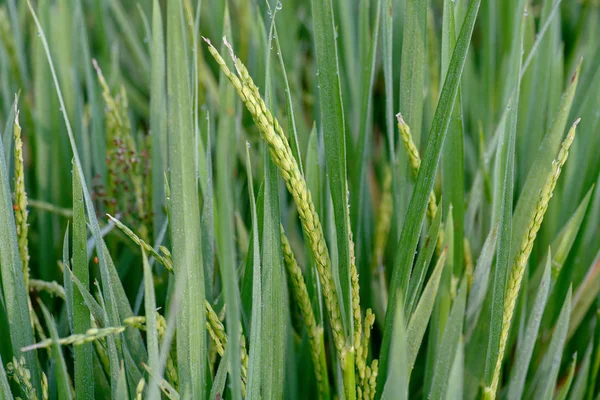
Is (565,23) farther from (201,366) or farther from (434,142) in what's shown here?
(201,366)

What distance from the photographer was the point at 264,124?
493 mm

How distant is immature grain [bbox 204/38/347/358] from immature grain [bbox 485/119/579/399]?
0.50ft

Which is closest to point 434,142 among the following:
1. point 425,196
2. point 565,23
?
point 425,196

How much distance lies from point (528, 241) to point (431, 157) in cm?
11

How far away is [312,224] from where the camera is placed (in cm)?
55

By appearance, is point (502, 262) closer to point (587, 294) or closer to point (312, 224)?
point (312, 224)

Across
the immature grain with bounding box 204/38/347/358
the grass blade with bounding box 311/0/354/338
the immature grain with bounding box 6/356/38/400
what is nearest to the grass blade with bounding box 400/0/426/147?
the grass blade with bounding box 311/0/354/338

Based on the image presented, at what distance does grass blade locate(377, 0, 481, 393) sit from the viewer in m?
0.56

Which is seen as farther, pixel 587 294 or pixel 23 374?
pixel 587 294

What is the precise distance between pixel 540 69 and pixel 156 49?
59 cm

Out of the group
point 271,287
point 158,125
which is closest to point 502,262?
point 271,287

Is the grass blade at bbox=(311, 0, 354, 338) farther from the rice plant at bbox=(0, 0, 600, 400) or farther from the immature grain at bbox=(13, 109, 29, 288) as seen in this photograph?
the immature grain at bbox=(13, 109, 29, 288)

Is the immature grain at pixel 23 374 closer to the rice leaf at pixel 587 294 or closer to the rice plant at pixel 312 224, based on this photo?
the rice plant at pixel 312 224

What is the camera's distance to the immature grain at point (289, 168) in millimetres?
489
